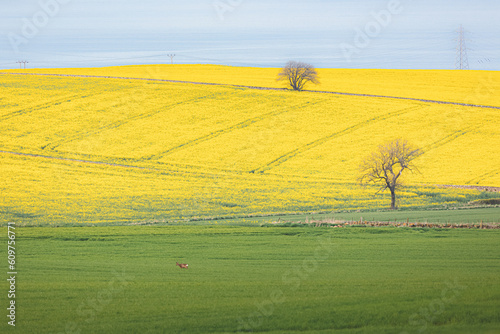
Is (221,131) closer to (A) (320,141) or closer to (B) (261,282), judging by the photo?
(A) (320,141)

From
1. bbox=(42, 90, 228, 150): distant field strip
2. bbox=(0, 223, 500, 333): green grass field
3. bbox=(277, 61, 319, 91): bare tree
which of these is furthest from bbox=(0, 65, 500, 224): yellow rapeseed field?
bbox=(0, 223, 500, 333): green grass field

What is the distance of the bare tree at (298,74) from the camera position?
7090 cm

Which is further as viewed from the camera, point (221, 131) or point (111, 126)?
point (111, 126)

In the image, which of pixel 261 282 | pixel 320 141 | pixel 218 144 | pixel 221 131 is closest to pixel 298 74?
pixel 221 131

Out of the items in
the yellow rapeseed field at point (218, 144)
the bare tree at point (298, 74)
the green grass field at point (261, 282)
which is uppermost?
the bare tree at point (298, 74)

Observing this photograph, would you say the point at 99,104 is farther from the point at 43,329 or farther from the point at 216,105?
the point at 43,329

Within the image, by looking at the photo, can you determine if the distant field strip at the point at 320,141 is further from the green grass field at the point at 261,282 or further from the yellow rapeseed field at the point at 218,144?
the green grass field at the point at 261,282

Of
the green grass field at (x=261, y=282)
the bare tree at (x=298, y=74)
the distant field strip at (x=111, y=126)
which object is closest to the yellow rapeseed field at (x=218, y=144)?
the distant field strip at (x=111, y=126)

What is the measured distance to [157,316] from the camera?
12.2m

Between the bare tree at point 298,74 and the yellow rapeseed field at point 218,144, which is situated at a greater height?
the bare tree at point 298,74

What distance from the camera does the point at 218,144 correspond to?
174ft

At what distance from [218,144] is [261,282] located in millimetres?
38054

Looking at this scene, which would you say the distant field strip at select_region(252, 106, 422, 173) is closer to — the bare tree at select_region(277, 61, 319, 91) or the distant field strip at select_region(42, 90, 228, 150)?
the bare tree at select_region(277, 61, 319, 91)

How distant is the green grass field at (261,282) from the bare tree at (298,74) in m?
46.9
